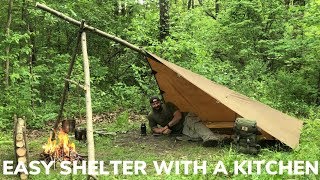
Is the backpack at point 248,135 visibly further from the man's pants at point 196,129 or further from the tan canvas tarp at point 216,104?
the man's pants at point 196,129

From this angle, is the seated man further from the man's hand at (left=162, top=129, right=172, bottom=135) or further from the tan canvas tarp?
the tan canvas tarp

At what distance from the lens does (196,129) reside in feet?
26.4

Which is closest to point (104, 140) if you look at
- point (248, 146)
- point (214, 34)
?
point (248, 146)

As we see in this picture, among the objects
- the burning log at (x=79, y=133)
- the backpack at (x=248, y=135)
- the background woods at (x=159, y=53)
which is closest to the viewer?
the backpack at (x=248, y=135)

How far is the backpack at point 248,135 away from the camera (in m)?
6.64

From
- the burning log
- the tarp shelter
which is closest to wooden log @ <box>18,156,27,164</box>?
the burning log

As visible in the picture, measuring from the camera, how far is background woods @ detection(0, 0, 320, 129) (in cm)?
1022

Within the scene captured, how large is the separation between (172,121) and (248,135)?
2234mm

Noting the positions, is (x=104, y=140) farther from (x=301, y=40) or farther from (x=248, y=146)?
(x=301, y=40)

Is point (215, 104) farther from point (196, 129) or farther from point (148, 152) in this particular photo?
point (148, 152)

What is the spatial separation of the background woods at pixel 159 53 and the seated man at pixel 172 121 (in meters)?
1.68

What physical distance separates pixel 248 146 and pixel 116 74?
8.05 m

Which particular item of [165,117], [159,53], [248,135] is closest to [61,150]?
[165,117]

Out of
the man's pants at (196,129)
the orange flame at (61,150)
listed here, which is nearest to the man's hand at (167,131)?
the man's pants at (196,129)
